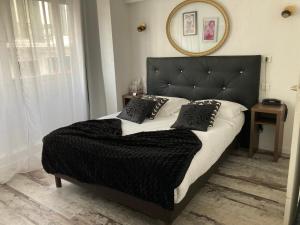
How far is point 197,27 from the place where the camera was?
11.6 feet

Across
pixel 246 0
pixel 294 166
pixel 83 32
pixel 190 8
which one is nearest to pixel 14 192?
pixel 83 32

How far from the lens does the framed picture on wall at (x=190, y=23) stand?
11.6ft

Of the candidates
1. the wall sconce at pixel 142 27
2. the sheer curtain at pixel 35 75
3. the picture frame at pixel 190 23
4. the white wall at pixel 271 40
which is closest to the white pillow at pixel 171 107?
the white wall at pixel 271 40

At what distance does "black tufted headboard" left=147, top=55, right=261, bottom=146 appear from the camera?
322cm

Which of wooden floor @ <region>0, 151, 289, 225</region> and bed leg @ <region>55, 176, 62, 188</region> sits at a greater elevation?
bed leg @ <region>55, 176, 62, 188</region>

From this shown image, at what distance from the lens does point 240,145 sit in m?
3.49

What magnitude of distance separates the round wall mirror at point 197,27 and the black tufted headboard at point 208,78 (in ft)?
0.59

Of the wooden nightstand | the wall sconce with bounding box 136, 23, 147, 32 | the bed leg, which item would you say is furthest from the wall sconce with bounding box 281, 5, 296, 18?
the bed leg

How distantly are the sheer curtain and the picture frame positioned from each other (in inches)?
61.8

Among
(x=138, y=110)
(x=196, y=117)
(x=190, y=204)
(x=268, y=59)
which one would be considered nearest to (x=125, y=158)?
(x=190, y=204)

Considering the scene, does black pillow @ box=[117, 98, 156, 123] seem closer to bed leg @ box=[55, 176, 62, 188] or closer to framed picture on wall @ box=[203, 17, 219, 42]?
bed leg @ box=[55, 176, 62, 188]

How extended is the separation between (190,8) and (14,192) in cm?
319

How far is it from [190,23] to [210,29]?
313mm

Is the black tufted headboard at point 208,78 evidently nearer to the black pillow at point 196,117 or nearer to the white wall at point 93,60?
the black pillow at point 196,117
